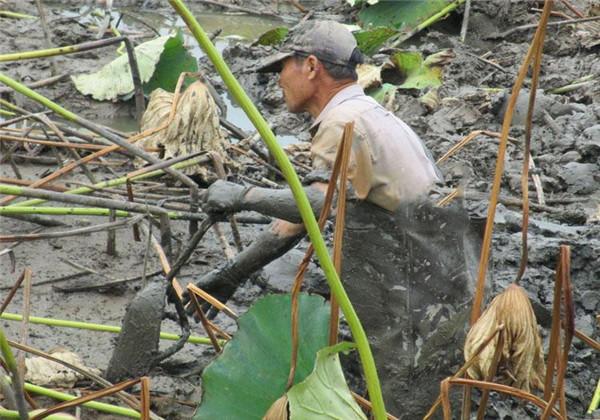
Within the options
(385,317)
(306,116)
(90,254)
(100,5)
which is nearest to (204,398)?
(385,317)

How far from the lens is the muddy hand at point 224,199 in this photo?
3.81 metres

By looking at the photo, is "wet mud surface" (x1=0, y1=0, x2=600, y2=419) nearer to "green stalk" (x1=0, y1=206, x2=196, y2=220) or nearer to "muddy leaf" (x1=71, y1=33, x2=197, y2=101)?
"muddy leaf" (x1=71, y1=33, x2=197, y2=101)

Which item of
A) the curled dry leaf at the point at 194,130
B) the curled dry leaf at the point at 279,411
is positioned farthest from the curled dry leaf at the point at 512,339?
the curled dry leaf at the point at 194,130

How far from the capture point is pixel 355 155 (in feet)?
12.4

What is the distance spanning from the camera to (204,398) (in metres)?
2.81

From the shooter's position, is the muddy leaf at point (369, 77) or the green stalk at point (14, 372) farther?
the muddy leaf at point (369, 77)

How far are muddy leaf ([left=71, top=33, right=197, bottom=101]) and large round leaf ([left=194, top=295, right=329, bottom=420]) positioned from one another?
5016 mm

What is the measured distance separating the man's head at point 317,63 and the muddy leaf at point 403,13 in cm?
567

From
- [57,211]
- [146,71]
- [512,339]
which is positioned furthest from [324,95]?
[146,71]

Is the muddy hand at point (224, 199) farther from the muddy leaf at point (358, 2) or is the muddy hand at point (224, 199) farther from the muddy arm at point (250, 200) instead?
the muddy leaf at point (358, 2)

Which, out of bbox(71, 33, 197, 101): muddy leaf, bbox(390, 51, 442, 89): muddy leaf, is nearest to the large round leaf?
bbox(71, 33, 197, 101): muddy leaf

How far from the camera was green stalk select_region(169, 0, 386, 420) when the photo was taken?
1841 mm

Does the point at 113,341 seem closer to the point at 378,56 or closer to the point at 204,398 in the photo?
the point at 204,398

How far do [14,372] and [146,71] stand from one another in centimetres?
541
